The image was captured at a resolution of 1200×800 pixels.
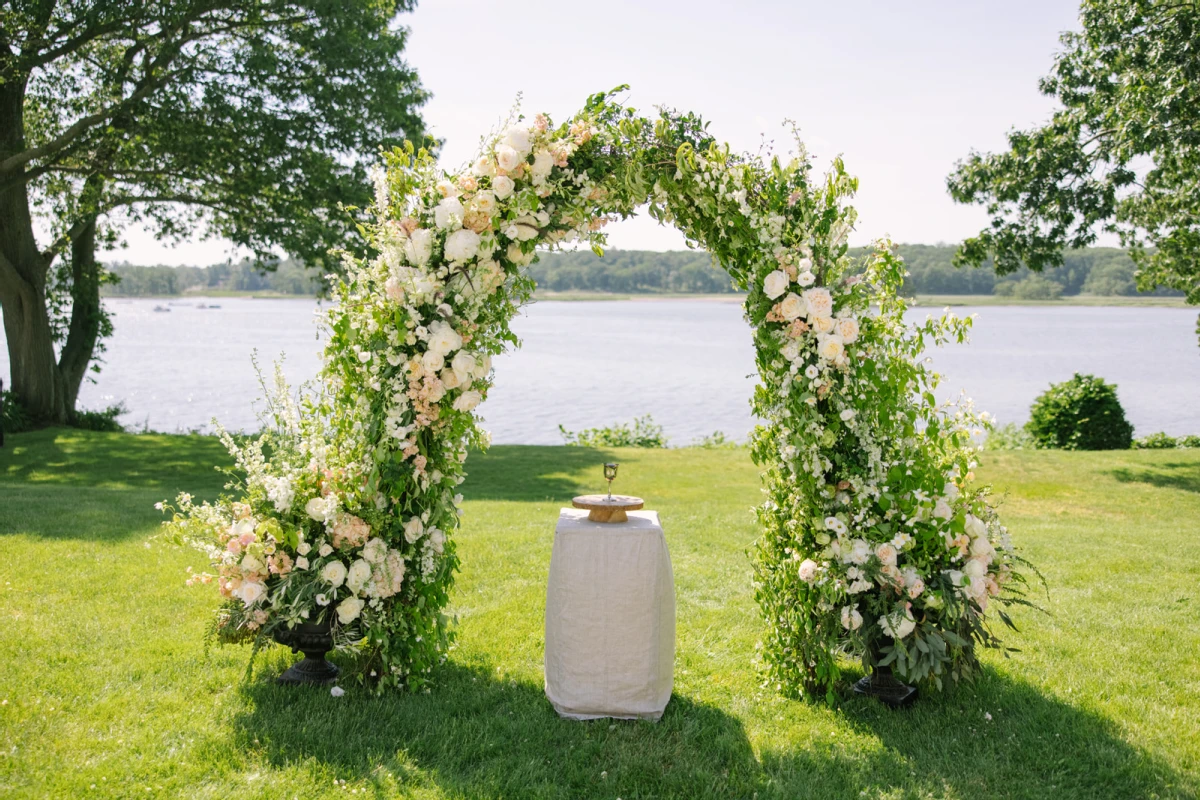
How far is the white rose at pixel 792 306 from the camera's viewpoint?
4.02m

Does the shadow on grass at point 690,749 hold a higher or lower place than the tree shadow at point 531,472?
higher

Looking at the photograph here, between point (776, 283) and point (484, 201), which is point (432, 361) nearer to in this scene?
point (484, 201)

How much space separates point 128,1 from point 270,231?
366 cm

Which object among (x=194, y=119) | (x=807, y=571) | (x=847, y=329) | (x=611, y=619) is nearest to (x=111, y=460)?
(x=194, y=119)

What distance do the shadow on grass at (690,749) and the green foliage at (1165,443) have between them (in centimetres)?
1438

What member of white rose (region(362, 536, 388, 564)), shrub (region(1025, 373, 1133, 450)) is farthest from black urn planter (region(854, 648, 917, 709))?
shrub (region(1025, 373, 1133, 450))

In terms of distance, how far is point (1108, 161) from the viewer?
12570 millimetres

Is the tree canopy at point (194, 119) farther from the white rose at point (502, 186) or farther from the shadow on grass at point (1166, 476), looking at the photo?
the shadow on grass at point (1166, 476)

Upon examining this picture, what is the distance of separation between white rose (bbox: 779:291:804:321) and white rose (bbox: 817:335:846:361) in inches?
6.4

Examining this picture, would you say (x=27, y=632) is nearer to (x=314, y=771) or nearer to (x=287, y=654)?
(x=287, y=654)

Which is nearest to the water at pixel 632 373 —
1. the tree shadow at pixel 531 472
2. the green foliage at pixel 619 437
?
the green foliage at pixel 619 437

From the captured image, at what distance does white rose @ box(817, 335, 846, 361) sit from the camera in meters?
3.98

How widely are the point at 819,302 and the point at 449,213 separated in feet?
6.00

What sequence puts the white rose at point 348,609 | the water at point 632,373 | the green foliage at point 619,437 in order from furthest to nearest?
1. the water at point 632,373
2. the green foliage at point 619,437
3. the white rose at point 348,609
